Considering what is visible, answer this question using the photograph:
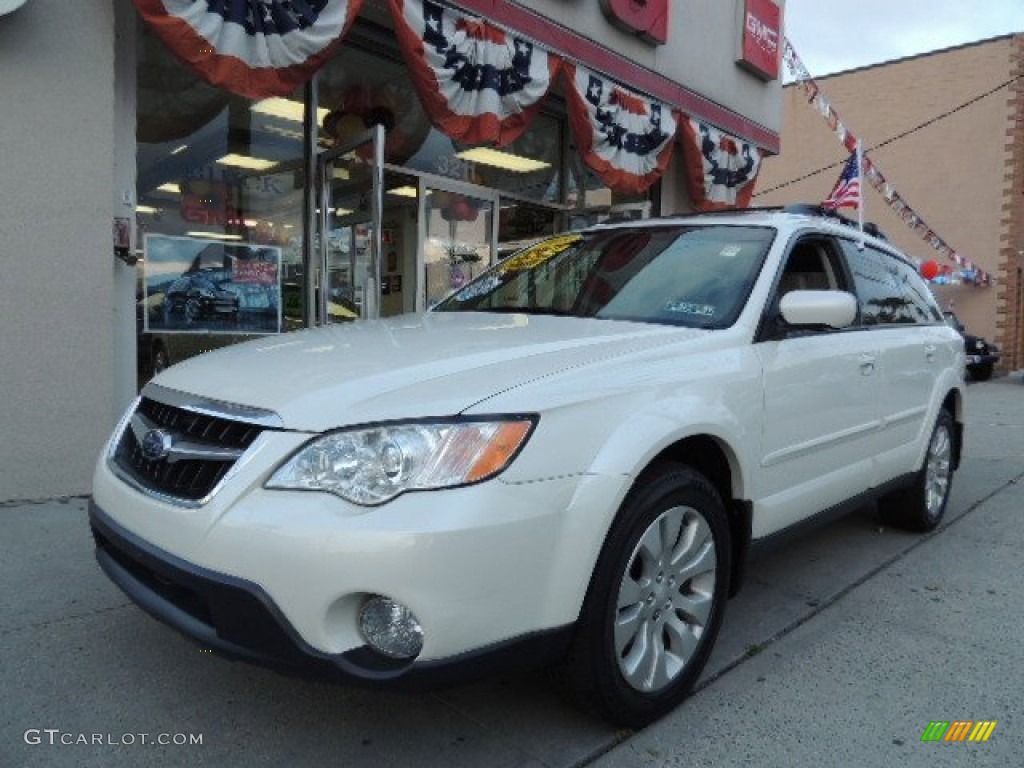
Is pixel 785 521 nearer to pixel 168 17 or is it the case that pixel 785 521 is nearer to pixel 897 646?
pixel 897 646

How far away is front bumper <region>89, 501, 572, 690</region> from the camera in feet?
6.42

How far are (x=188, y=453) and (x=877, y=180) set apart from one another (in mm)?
14676

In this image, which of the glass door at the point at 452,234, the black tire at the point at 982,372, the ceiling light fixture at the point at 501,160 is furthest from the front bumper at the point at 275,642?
the black tire at the point at 982,372

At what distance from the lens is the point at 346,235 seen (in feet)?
23.2

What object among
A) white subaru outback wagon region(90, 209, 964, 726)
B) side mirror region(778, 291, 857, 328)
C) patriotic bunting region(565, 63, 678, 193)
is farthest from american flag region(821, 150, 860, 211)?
side mirror region(778, 291, 857, 328)

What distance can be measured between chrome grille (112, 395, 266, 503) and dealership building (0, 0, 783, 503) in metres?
2.69

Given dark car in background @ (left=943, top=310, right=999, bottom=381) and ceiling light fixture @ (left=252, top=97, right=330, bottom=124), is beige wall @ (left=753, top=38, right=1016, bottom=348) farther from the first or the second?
ceiling light fixture @ (left=252, top=97, right=330, bottom=124)

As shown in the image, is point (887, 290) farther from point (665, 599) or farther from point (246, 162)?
point (246, 162)

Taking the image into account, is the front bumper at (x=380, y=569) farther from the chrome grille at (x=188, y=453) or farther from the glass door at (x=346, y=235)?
the glass door at (x=346, y=235)

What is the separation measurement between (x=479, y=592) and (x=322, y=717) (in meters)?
0.90

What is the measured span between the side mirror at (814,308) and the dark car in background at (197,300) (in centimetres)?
465

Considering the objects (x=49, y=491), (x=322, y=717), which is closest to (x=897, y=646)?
(x=322, y=717)

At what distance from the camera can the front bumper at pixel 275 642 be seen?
6.42 feet

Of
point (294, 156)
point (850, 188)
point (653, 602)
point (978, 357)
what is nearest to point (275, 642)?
point (653, 602)
